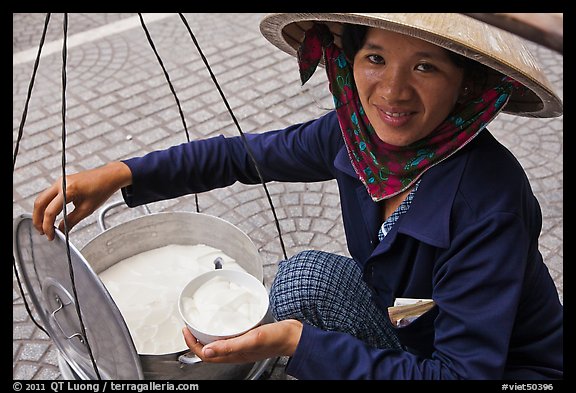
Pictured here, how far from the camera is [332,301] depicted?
1528mm

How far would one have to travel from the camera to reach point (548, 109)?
1.24m

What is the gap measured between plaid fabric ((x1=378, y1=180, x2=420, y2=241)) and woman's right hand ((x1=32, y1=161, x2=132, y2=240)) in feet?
2.14

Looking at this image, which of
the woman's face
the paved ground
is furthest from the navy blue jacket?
the paved ground

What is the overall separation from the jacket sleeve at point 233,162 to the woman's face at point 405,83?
0.32 metres

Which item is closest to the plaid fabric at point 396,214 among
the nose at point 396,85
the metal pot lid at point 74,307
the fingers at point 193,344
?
the nose at point 396,85

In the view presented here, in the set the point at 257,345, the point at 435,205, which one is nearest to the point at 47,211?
the point at 257,345

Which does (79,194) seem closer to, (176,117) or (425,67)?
(425,67)

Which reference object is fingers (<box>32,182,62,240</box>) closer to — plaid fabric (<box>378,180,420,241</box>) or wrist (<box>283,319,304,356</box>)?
wrist (<box>283,319,304,356</box>)

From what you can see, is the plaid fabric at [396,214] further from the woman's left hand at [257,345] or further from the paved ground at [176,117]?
the paved ground at [176,117]

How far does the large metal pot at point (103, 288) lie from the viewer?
1.28 meters

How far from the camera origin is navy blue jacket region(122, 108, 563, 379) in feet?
3.62

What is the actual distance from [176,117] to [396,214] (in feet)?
6.17

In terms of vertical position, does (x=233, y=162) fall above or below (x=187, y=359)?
above
